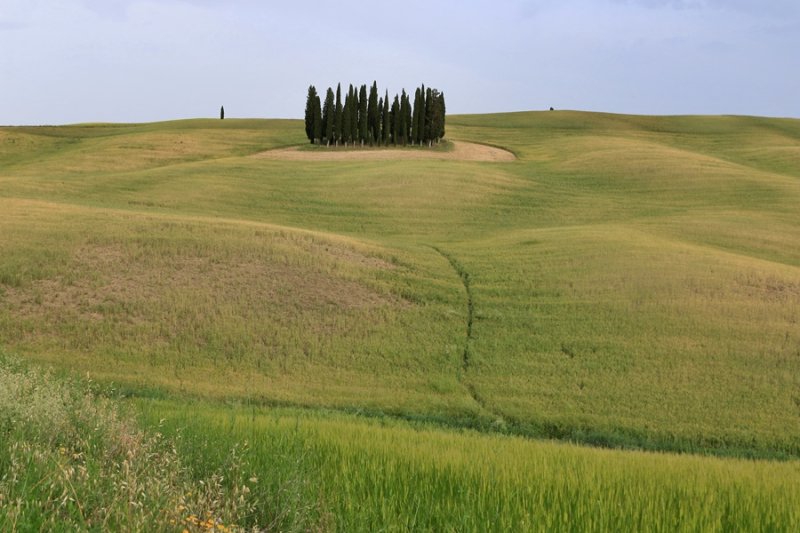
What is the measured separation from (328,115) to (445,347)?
54.8m

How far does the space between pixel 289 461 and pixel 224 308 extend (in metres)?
14.6

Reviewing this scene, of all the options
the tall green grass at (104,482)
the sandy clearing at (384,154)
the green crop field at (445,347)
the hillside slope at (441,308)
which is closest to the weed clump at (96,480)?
the tall green grass at (104,482)

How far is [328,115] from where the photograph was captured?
238 ft

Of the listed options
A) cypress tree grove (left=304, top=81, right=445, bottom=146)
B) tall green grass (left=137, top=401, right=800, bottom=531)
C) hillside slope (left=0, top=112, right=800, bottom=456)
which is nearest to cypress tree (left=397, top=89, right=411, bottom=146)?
cypress tree grove (left=304, top=81, right=445, bottom=146)

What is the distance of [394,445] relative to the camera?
9.55m

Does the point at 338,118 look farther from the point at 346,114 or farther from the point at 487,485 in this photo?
the point at 487,485

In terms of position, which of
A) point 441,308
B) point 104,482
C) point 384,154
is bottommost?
point 441,308

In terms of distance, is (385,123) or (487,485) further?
(385,123)

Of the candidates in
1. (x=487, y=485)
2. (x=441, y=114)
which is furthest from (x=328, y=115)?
(x=487, y=485)

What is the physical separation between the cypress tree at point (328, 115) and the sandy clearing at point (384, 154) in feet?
10.7

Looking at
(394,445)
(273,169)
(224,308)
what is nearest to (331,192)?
(273,169)

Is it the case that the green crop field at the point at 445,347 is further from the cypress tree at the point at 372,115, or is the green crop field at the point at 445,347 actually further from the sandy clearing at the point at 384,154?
the cypress tree at the point at 372,115

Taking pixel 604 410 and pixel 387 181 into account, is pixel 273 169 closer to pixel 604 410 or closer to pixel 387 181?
pixel 387 181

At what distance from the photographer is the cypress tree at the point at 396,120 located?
73.9 meters
